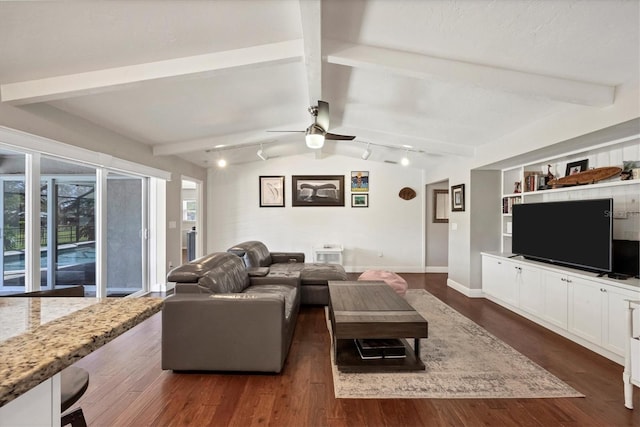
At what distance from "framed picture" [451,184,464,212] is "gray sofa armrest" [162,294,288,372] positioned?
13.3 ft

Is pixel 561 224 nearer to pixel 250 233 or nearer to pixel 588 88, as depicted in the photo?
pixel 588 88

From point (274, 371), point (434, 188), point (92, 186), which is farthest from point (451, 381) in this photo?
point (434, 188)

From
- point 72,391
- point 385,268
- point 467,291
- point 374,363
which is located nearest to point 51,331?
point 72,391

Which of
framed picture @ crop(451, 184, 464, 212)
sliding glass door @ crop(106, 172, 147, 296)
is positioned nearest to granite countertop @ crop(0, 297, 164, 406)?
sliding glass door @ crop(106, 172, 147, 296)

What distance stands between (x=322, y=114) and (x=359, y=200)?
13.3 feet

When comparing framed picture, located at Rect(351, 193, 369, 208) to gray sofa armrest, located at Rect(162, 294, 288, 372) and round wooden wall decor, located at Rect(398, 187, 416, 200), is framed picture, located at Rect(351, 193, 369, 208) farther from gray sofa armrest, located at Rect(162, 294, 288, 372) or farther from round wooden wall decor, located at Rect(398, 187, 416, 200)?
gray sofa armrest, located at Rect(162, 294, 288, 372)

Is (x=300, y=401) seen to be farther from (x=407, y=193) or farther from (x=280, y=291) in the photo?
(x=407, y=193)

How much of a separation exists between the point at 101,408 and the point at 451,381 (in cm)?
258

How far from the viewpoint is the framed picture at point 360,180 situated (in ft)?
23.4

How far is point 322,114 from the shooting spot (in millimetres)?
3275

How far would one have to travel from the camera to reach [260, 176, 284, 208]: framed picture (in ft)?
23.5

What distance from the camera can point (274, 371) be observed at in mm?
2506

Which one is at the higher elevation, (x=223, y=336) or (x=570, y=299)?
(x=570, y=299)

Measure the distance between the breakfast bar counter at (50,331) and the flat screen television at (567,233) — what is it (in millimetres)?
3827
